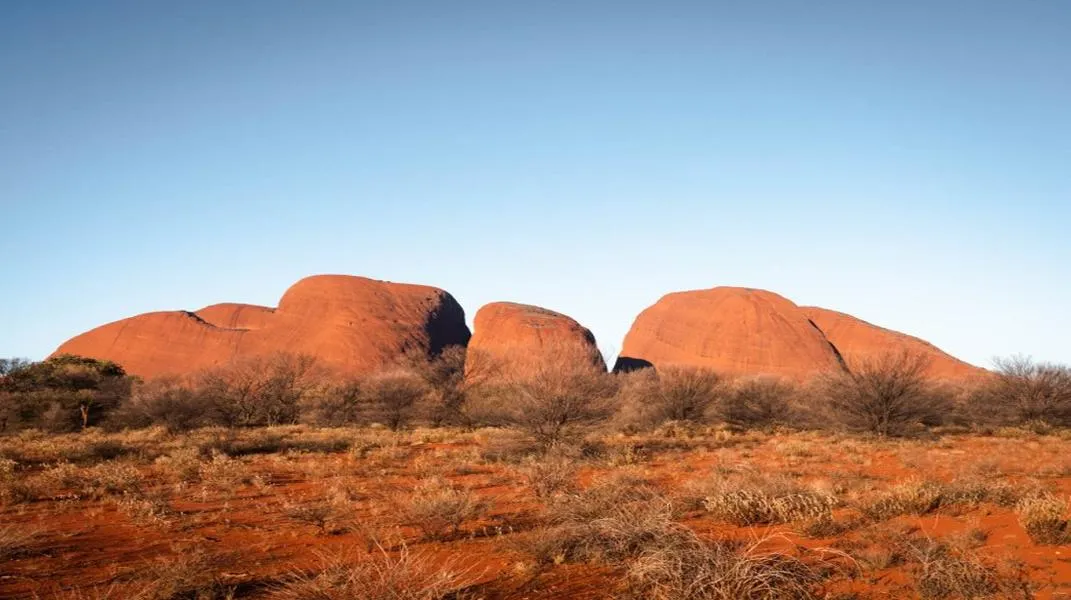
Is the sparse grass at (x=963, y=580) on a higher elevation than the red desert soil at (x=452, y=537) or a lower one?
higher

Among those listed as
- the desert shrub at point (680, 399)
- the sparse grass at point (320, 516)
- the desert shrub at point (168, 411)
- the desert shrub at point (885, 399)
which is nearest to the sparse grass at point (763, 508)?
the sparse grass at point (320, 516)

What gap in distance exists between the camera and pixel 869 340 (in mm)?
58875

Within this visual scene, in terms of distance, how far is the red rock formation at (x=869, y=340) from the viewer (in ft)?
176

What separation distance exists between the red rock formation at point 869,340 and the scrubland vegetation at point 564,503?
3308 centimetres

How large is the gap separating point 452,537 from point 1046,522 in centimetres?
622

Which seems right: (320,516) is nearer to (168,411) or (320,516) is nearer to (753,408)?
(168,411)

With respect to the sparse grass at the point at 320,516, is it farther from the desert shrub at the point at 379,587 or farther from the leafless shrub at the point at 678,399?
the leafless shrub at the point at 678,399

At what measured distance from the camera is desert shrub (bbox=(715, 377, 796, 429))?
26219 millimetres

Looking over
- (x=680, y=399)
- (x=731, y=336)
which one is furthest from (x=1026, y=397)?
(x=731, y=336)

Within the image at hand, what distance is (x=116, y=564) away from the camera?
583cm

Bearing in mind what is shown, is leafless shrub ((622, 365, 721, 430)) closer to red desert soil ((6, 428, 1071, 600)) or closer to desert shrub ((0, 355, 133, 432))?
red desert soil ((6, 428, 1071, 600))

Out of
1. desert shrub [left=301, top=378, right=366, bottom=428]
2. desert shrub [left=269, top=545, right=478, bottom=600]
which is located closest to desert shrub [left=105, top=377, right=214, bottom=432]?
desert shrub [left=301, top=378, right=366, bottom=428]

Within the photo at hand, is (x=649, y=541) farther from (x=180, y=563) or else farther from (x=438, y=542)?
(x=180, y=563)

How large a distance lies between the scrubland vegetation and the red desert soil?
4cm
